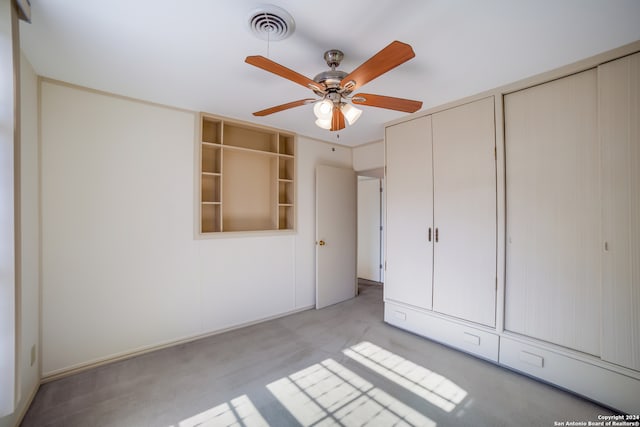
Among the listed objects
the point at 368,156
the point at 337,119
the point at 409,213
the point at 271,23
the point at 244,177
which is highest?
the point at 271,23

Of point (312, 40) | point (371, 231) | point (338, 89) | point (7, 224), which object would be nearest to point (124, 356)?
point (7, 224)

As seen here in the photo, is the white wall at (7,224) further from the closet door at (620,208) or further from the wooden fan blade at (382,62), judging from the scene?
the closet door at (620,208)

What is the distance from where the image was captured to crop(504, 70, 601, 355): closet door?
199cm

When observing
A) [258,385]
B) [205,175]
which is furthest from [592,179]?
[205,175]

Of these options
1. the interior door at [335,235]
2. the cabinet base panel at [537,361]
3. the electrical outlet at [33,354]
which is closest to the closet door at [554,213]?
the cabinet base panel at [537,361]

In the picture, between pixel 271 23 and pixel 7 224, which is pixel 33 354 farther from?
pixel 271 23

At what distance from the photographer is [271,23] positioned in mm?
1551

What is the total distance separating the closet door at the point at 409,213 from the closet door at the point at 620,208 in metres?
1.31

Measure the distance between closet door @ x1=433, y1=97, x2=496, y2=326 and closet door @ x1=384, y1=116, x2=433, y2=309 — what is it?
0.33 ft

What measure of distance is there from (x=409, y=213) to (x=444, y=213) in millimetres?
404

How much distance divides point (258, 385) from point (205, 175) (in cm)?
228

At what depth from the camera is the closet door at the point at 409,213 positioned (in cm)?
296

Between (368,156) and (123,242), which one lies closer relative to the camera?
(123,242)

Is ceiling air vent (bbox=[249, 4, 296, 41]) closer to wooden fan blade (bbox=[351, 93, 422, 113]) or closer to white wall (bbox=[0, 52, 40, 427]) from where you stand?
wooden fan blade (bbox=[351, 93, 422, 113])
